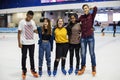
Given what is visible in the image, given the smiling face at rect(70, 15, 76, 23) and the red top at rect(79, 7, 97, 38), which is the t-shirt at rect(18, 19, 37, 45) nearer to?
the smiling face at rect(70, 15, 76, 23)

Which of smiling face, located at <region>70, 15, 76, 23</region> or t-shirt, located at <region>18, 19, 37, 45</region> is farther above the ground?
smiling face, located at <region>70, 15, 76, 23</region>

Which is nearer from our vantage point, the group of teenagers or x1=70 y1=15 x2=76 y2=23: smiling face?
the group of teenagers

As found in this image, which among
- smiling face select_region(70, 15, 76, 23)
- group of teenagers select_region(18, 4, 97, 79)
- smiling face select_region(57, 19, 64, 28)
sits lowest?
group of teenagers select_region(18, 4, 97, 79)

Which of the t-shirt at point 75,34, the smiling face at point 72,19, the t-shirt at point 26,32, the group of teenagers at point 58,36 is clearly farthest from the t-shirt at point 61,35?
the t-shirt at point 26,32

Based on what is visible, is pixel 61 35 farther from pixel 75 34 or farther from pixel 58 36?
pixel 75 34

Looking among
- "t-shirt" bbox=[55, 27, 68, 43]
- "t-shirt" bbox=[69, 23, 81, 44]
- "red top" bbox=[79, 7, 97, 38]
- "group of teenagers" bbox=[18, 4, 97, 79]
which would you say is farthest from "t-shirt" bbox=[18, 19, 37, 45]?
"red top" bbox=[79, 7, 97, 38]

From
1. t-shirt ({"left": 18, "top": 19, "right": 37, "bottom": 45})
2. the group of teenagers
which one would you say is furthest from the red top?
t-shirt ({"left": 18, "top": 19, "right": 37, "bottom": 45})

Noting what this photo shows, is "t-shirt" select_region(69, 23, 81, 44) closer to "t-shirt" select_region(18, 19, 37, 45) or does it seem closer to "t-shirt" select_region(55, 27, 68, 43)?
"t-shirt" select_region(55, 27, 68, 43)

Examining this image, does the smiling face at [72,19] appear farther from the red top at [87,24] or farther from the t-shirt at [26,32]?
the t-shirt at [26,32]

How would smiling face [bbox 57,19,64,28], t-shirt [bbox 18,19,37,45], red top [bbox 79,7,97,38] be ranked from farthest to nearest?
red top [bbox 79,7,97,38], smiling face [bbox 57,19,64,28], t-shirt [bbox 18,19,37,45]

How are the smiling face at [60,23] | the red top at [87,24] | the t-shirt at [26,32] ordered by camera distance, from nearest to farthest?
the t-shirt at [26,32], the smiling face at [60,23], the red top at [87,24]

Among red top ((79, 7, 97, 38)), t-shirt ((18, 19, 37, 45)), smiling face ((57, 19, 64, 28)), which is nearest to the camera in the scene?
t-shirt ((18, 19, 37, 45))

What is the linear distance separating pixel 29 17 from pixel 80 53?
5.23 feet

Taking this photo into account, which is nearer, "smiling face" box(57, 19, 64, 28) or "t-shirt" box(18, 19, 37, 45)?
"t-shirt" box(18, 19, 37, 45)
